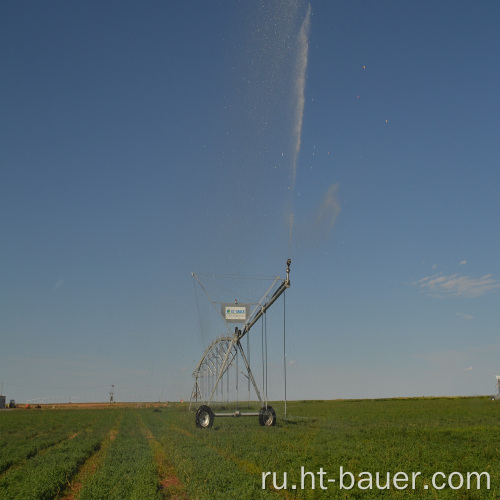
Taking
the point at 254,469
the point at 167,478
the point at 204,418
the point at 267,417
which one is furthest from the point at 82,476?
the point at 267,417

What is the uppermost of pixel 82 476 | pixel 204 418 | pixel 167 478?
pixel 204 418

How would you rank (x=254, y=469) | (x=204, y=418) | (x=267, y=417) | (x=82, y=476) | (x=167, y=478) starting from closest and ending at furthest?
(x=254, y=469) < (x=167, y=478) < (x=82, y=476) < (x=204, y=418) < (x=267, y=417)

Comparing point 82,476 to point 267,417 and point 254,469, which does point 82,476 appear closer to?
point 254,469

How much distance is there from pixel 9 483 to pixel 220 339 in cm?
2966

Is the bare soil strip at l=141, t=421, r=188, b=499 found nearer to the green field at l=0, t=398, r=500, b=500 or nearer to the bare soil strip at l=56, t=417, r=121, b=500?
the green field at l=0, t=398, r=500, b=500

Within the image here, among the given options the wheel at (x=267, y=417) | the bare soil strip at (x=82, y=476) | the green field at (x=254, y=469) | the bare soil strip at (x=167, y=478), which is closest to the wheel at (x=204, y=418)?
the wheel at (x=267, y=417)

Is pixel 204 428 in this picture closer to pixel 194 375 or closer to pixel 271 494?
pixel 271 494

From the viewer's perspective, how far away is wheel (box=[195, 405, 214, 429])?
33.3 meters

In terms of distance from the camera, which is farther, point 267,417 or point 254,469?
point 267,417

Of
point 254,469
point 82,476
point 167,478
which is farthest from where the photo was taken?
point 82,476

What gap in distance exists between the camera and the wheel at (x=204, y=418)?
109ft

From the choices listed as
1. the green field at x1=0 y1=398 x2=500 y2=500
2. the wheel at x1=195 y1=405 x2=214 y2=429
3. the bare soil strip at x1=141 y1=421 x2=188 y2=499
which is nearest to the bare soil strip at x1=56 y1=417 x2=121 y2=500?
the green field at x1=0 y1=398 x2=500 y2=500

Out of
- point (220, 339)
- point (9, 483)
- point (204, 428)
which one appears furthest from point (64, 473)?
point (220, 339)

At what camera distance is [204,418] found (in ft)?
110
